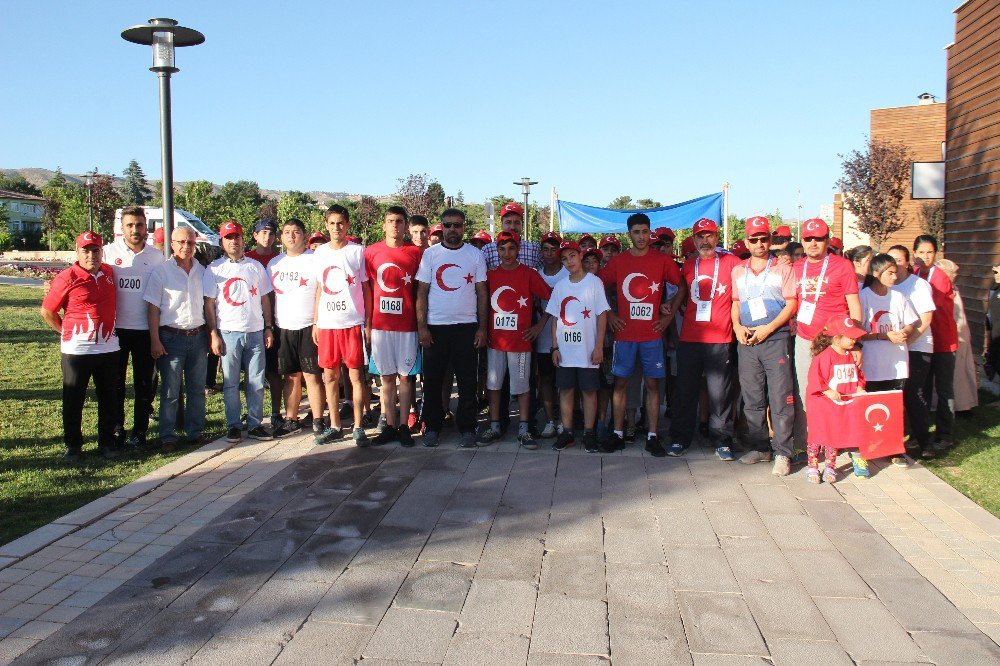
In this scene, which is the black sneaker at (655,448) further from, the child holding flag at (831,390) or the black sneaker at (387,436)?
the black sneaker at (387,436)

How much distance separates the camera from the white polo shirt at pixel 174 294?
6.71 meters

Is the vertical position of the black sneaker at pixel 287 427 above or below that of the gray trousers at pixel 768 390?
below

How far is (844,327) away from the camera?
19.5ft

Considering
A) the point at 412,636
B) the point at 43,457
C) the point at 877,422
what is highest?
the point at 877,422

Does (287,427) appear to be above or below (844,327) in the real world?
below

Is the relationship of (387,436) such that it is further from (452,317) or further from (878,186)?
(878,186)

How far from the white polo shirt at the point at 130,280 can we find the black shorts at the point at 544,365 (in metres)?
3.52

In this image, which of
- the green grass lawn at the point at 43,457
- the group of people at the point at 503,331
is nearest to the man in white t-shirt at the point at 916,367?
the group of people at the point at 503,331

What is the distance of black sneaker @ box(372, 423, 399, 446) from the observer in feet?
22.9

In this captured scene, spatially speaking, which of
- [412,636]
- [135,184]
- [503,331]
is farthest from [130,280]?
[135,184]

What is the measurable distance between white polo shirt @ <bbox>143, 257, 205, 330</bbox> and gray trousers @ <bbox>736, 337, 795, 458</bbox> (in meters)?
4.78

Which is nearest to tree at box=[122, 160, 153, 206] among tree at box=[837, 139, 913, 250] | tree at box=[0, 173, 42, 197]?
tree at box=[0, 173, 42, 197]

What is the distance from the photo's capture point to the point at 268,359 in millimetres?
7566

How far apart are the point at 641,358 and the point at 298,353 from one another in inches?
123
